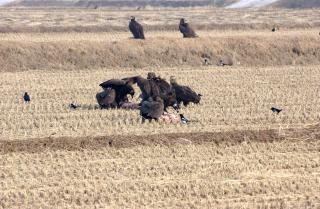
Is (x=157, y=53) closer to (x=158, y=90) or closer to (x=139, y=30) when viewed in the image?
(x=139, y=30)

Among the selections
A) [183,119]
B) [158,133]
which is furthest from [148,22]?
[158,133]

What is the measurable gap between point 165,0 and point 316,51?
8680 cm

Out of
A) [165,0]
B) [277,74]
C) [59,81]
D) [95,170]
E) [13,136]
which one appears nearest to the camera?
[95,170]

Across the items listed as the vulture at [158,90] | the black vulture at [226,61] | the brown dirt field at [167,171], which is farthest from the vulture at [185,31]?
the brown dirt field at [167,171]

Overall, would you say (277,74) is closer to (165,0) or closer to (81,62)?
(81,62)

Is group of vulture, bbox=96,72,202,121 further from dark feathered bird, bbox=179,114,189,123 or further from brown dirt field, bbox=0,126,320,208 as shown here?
brown dirt field, bbox=0,126,320,208

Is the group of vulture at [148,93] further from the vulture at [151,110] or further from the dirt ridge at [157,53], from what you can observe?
the dirt ridge at [157,53]

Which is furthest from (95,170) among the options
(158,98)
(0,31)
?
(0,31)

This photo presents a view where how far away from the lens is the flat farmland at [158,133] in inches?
663

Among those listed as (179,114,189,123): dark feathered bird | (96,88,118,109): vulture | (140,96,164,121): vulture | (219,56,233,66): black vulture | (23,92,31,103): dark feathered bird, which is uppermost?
(140,96,164,121): vulture

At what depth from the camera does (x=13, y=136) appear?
22.3m

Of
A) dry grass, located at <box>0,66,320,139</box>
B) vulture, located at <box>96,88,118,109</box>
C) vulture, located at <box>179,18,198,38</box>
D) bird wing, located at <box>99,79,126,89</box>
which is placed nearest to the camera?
dry grass, located at <box>0,66,320,139</box>

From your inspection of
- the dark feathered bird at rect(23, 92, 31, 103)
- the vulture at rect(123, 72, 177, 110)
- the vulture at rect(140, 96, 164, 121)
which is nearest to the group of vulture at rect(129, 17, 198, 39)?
the dark feathered bird at rect(23, 92, 31, 103)

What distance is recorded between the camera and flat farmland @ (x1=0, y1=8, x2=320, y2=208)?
16828 millimetres
